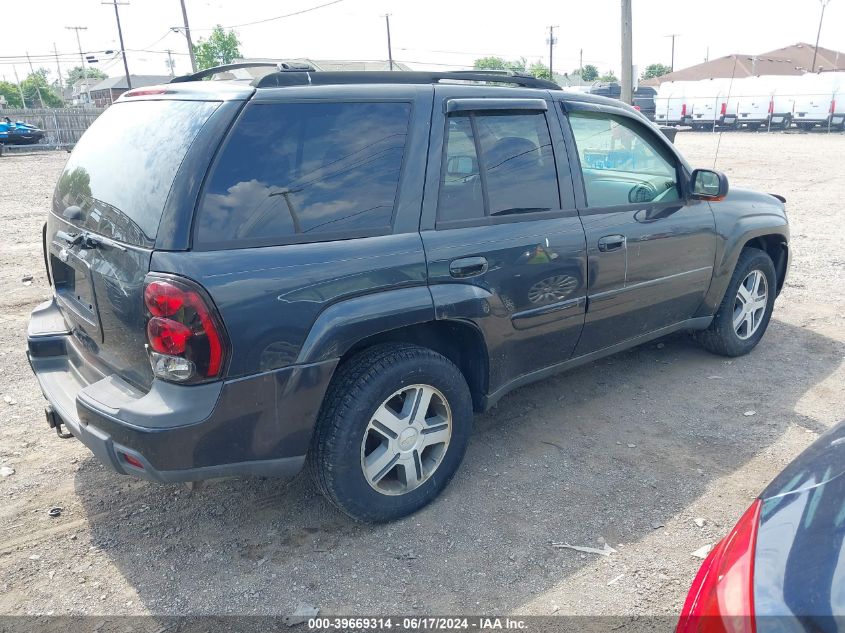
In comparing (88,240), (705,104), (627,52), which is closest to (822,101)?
(705,104)

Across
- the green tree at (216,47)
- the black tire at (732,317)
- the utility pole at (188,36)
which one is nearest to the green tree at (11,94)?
the green tree at (216,47)

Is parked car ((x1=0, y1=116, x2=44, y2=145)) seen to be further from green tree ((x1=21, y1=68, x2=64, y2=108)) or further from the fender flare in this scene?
green tree ((x1=21, y1=68, x2=64, y2=108))

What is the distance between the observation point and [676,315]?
4.62m

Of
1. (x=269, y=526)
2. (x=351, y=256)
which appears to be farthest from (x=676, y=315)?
(x=269, y=526)

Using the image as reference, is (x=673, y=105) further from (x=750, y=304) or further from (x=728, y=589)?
(x=728, y=589)

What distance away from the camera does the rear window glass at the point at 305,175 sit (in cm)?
266

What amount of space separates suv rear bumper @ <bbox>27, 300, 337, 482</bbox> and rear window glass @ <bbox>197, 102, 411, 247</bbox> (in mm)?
571

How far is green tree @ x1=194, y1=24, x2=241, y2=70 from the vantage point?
58438 millimetres

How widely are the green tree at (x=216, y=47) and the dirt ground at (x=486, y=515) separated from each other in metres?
60.3

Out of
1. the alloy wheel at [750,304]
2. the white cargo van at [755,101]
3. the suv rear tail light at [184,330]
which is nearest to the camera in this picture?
the suv rear tail light at [184,330]

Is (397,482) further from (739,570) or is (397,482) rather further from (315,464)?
(739,570)

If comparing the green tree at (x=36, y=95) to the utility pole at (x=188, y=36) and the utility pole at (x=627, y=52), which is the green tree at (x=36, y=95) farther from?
the utility pole at (x=627, y=52)

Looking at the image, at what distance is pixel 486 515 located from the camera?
3.28 meters

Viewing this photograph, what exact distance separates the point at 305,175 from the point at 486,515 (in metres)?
1.79
